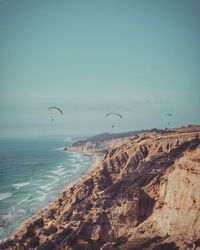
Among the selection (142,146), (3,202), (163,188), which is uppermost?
(142,146)

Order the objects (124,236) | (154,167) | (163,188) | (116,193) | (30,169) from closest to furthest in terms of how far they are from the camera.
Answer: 1. (124,236)
2. (163,188)
3. (116,193)
4. (154,167)
5. (30,169)

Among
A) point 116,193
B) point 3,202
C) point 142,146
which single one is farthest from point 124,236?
point 3,202

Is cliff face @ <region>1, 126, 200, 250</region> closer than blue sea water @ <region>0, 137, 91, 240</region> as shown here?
Yes

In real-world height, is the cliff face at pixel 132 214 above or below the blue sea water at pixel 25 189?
above

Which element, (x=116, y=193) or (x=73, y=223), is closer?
(x=73, y=223)

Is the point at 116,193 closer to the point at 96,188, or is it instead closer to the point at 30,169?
the point at 96,188

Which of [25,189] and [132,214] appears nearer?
[132,214]

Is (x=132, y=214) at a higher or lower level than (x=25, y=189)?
higher

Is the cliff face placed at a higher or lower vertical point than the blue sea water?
higher
